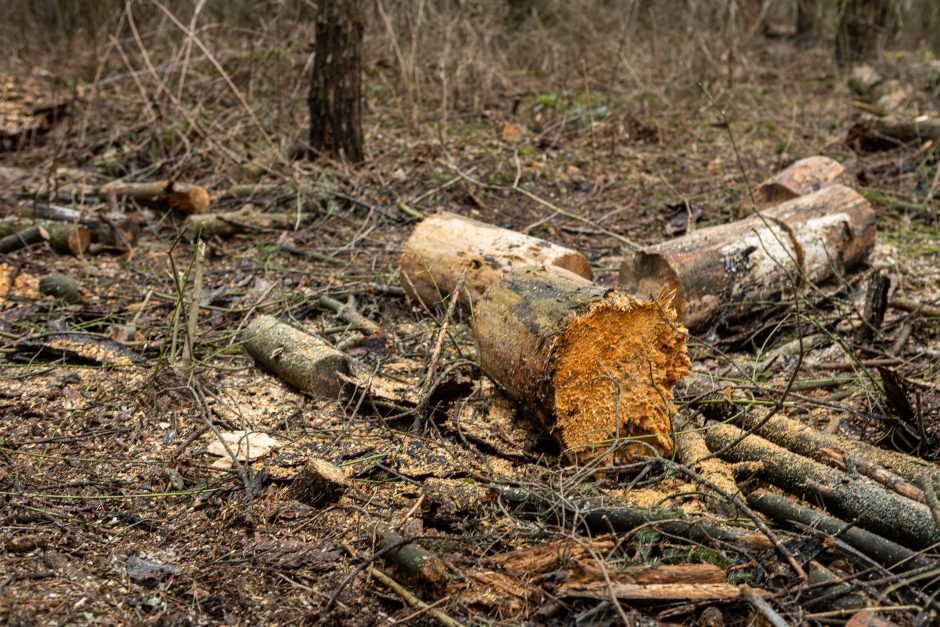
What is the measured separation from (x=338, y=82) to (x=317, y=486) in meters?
4.66

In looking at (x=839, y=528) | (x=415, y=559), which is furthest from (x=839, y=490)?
(x=415, y=559)

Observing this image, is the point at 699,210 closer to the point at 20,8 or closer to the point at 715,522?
the point at 715,522

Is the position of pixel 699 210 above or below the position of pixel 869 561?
below

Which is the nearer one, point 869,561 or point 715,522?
point 869,561

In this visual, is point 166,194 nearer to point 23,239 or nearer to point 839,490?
point 23,239

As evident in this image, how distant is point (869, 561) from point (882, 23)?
428 inches

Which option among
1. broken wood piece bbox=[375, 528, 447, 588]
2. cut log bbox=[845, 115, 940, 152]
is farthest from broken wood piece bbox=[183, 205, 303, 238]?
cut log bbox=[845, 115, 940, 152]

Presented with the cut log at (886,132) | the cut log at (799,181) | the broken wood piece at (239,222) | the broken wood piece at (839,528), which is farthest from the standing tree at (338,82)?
the broken wood piece at (839,528)

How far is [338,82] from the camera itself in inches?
277

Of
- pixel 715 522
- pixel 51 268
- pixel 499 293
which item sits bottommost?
pixel 51 268

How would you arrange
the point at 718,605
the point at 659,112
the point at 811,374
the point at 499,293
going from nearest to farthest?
1. the point at 718,605
2. the point at 499,293
3. the point at 811,374
4. the point at 659,112

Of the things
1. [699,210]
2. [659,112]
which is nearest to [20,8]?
[659,112]

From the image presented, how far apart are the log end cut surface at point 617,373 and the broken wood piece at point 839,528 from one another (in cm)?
48

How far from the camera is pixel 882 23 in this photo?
11.4m
